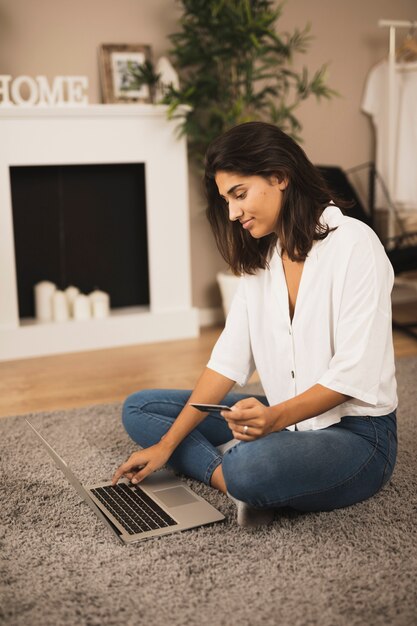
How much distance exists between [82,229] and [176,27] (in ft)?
3.57

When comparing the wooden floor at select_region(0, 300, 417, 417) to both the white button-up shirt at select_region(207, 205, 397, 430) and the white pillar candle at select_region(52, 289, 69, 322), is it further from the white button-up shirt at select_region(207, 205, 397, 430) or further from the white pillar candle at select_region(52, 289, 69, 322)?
the white button-up shirt at select_region(207, 205, 397, 430)

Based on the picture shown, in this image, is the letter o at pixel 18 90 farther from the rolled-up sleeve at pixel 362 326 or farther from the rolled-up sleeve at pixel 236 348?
the rolled-up sleeve at pixel 362 326

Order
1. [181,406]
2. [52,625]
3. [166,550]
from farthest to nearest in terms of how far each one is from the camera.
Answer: [181,406] < [166,550] < [52,625]

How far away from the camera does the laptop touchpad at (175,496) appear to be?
192 centimetres

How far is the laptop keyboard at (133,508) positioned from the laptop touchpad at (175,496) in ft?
0.11

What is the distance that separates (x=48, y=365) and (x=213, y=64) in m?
1.61

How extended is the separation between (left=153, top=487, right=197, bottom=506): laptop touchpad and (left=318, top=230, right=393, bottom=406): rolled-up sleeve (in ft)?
1.63

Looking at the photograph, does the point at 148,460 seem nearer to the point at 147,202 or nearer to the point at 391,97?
the point at 147,202

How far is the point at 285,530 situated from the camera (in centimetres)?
178

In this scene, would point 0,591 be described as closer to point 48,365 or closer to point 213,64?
point 48,365

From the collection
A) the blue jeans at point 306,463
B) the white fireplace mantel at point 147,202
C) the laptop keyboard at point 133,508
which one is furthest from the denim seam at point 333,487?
the white fireplace mantel at point 147,202

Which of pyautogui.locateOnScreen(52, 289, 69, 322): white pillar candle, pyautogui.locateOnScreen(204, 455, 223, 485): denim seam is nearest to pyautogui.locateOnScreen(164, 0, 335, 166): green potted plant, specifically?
pyautogui.locateOnScreen(52, 289, 69, 322): white pillar candle

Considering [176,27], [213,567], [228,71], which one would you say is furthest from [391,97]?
[213,567]

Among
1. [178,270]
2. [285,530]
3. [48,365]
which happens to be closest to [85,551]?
[285,530]
